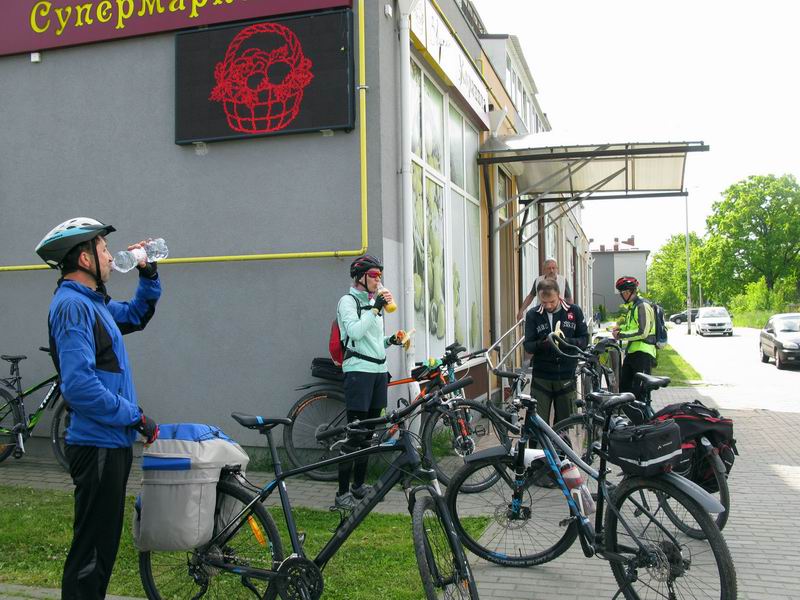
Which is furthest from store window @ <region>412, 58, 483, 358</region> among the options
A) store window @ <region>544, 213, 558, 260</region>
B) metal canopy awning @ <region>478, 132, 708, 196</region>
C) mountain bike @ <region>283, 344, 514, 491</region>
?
store window @ <region>544, 213, 558, 260</region>

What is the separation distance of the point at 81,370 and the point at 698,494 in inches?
113

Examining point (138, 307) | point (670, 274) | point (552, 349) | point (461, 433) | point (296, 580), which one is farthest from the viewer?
point (670, 274)

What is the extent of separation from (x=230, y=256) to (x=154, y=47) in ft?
7.42

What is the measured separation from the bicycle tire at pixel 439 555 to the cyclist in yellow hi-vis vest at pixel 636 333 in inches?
223

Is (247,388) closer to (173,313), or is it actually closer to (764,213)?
(173,313)

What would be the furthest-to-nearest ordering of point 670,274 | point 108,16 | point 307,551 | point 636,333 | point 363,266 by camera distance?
1. point 670,274
2. point 636,333
3. point 108,16
4. point 363,266
5. point 307,551

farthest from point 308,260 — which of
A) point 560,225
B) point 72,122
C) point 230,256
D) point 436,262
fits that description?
point 560,225

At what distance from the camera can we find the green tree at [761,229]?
69.4 m

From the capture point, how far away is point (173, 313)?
7.96 metres

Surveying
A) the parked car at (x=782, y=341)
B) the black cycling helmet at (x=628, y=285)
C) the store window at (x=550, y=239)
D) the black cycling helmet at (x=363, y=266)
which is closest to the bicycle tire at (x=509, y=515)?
the black cycling helmet at (x=363, y=266)

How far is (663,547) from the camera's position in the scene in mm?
3932

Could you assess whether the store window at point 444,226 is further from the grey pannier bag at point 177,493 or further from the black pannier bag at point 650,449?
the grey pannier bag at point 177,493

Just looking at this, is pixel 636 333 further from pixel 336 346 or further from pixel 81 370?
pixel 81 370

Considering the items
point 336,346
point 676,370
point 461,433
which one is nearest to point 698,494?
point 461,433
